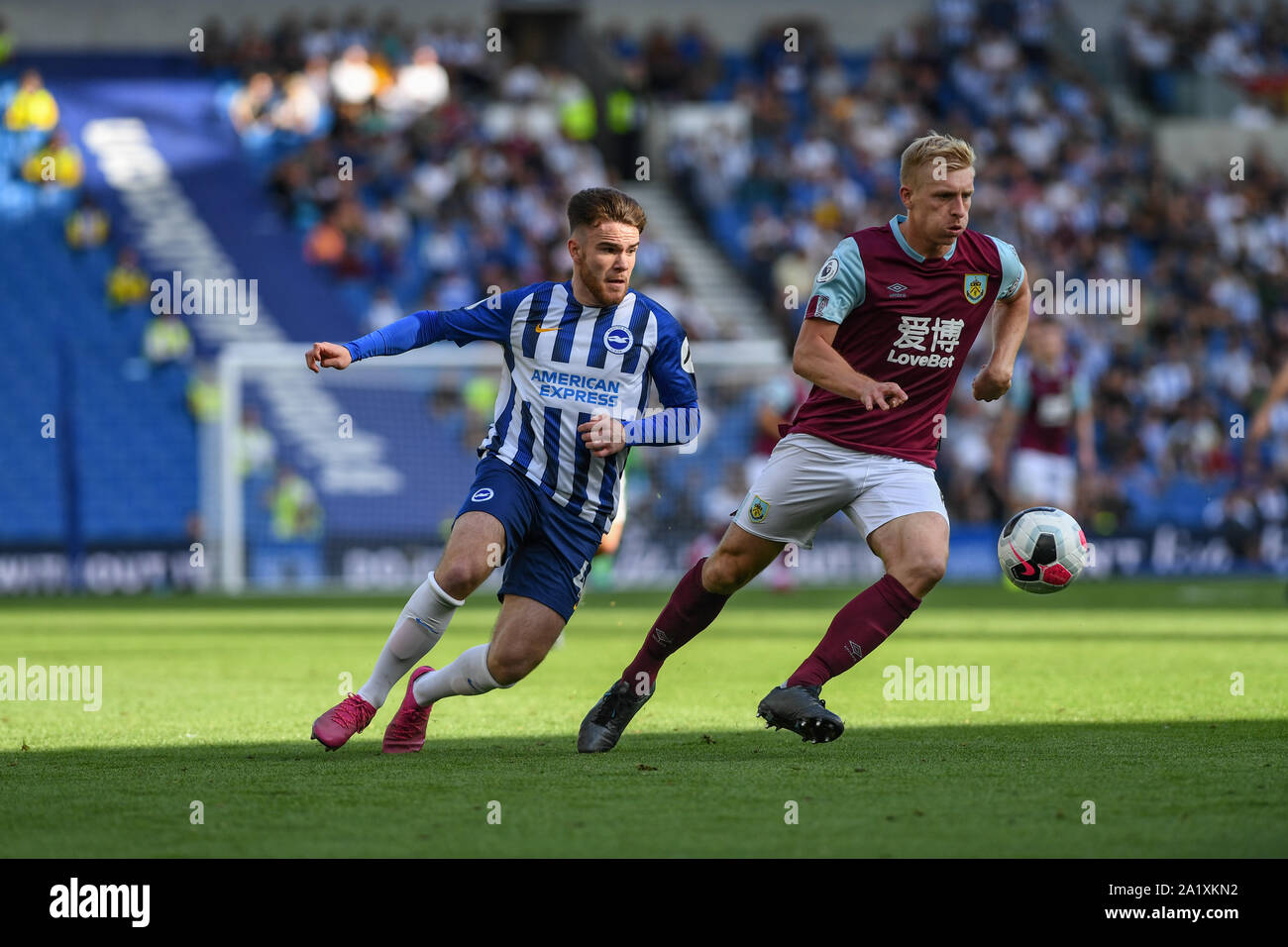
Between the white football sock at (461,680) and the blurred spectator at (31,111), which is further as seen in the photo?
the blurred spectator at (31,111)

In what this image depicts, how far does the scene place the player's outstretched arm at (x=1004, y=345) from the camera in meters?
6.71

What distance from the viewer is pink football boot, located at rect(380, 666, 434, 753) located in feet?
22.0

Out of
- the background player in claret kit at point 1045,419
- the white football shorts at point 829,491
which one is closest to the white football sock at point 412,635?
the white football shorts at point 829,491

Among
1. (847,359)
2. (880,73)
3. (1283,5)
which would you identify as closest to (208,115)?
(880,73)

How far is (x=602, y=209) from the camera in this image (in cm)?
655

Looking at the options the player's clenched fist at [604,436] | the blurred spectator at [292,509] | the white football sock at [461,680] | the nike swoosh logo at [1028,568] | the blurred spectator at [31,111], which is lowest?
the white football sock at [461,680]

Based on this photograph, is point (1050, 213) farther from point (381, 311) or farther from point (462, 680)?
point (462, 680)

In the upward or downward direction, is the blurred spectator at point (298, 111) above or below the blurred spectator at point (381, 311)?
above

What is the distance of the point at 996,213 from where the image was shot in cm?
2836

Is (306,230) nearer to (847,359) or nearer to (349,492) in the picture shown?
(349,492)

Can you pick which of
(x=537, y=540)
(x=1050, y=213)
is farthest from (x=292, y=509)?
(x=537, y=540)

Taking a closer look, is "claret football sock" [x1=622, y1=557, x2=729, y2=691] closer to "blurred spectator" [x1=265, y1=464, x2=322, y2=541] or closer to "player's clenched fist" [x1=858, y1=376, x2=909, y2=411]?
"player's clenched fist" [x1=858, y1=376, x2=909, y2=411]

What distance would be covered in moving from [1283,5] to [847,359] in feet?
101

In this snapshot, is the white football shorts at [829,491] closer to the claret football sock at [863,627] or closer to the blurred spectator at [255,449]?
the claret football sock at [863,627]
